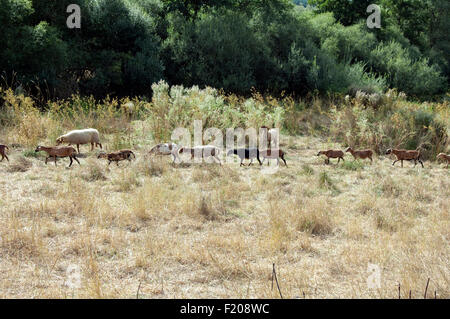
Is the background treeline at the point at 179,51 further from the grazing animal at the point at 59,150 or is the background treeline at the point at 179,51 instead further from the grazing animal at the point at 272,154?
the grazing animal at the point at 272,154

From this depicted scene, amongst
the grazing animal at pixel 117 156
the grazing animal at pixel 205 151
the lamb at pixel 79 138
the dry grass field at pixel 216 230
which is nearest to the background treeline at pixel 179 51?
the lamb at pixel 79 138

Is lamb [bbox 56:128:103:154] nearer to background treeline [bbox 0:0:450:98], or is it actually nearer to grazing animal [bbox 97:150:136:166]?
grazing animal [bbox 97:150:136:166]

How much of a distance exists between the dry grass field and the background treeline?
596cm

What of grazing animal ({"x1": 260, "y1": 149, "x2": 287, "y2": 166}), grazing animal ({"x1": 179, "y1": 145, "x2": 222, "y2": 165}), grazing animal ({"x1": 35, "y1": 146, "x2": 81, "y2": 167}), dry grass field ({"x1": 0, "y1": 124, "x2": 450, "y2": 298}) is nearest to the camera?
dry grass field ({"x1": 0, "y1": 124, "x2": 450, "y2": 298})

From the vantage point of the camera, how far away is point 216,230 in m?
5.10

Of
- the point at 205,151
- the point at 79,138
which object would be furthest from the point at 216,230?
the point at 79,138

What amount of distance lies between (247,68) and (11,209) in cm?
1214

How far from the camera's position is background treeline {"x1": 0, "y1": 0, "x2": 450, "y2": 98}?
496 inches

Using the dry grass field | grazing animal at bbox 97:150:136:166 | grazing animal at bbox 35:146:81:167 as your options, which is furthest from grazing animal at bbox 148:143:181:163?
grazing animal at bbox 35:146:81:167

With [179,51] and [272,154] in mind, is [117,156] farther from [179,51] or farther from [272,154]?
[179,51]

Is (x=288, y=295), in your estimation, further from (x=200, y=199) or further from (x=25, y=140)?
(x=25, y=140)

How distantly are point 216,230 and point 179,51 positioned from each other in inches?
486

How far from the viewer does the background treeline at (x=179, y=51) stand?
12609 mm

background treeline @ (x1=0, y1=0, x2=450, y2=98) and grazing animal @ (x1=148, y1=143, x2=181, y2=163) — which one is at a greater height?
background treeline @ (x1=0, y1=0, x2=450, y2=98)
